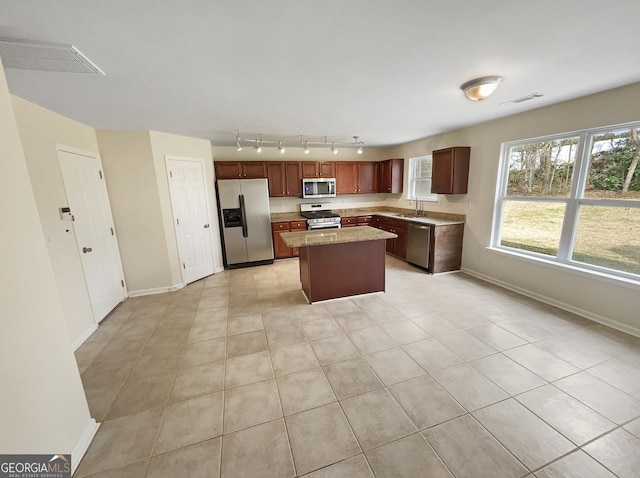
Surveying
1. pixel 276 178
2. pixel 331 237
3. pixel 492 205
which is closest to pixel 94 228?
pixel 331 237

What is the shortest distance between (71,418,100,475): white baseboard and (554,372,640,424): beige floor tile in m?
3.29

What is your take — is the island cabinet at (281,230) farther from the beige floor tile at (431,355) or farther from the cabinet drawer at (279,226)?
the beige floor tile at (431,355)

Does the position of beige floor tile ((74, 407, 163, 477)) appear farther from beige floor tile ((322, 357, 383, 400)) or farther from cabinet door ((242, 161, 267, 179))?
cabinet door ((242, 161, 267, 179))

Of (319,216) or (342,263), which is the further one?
(319,216)

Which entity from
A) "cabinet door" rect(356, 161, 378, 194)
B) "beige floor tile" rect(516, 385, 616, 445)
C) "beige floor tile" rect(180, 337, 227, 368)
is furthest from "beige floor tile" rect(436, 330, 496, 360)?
"cabinet door" rect(356, 161, 378, 194)

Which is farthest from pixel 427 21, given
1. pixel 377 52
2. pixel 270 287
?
pixel 270 287

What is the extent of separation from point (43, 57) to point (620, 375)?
15.6ft

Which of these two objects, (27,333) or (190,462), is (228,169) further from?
(190,462)

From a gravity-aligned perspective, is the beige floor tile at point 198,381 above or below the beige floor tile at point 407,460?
below

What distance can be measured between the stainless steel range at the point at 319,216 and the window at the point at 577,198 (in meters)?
3.01

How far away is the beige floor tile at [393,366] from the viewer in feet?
6.79

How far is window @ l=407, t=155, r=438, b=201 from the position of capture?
5.32m

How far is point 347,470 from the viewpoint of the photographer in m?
1.40

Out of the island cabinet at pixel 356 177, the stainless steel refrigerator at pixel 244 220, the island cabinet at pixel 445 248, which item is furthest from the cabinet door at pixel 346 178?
the island cabinet at pixel 445 248
